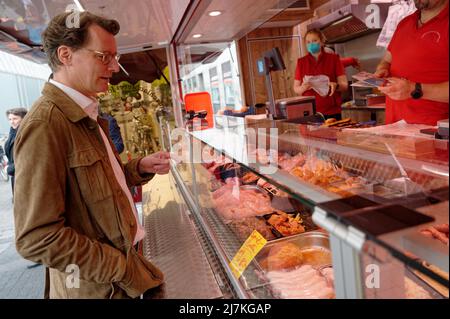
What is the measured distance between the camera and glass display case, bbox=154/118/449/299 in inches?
25.7

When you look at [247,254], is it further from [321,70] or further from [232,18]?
[232,18]

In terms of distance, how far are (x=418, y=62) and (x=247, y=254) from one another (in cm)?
146

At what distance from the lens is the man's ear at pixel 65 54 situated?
4.44ft

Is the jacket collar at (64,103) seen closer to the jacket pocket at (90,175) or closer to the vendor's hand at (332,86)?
the jacket pocket at (90,175)

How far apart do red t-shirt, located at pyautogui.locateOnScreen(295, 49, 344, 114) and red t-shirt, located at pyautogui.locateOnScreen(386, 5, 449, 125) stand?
5.02 ft

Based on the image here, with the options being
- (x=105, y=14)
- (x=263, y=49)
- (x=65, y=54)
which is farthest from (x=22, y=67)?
(x=65, y=54)

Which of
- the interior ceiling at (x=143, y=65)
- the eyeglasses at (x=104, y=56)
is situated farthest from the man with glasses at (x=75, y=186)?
the interior ceiling at (x=143, y=65)

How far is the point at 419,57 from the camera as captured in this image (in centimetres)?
210

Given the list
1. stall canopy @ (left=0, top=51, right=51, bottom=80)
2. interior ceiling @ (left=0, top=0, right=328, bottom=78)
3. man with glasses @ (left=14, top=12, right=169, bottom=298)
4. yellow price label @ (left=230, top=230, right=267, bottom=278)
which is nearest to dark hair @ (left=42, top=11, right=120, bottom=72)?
man with glasses @ (left=14, top=12, right=169, bottom=298)

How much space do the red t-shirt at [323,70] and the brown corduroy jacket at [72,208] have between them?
2.98m

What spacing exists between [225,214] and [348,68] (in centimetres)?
488

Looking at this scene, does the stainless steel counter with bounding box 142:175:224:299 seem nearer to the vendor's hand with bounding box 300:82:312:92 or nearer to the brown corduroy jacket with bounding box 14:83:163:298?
the brown corduroy jacket with bounding box 14:83:163:298

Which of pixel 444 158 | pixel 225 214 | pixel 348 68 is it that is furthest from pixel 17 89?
pixel 444 158

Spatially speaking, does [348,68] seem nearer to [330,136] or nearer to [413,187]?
[330,136]
